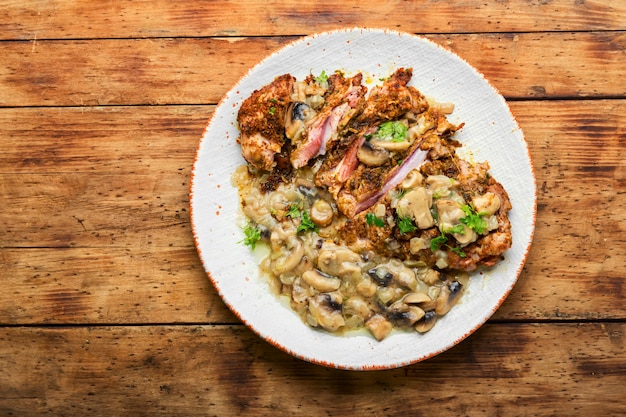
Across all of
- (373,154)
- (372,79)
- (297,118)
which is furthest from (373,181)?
(372,79)

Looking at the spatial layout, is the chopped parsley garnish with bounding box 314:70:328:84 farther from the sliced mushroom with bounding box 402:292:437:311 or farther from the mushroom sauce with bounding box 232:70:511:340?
the sliced mushroom with bounding box 402:292:437:311

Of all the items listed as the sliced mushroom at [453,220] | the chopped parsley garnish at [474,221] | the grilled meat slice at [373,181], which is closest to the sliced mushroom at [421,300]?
the sliced mushroom at [453,220]

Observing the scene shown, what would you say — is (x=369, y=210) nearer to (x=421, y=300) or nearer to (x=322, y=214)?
(x=322, y=214)

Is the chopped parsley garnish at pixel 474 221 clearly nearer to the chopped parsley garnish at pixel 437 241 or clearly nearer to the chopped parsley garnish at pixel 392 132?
the chopped parsley garnish at pixel 437 241

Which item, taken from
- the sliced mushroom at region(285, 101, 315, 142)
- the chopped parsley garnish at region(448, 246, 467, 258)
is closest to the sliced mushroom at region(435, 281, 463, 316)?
the chopped parsley garnish at region(448, 246, 467, 258)

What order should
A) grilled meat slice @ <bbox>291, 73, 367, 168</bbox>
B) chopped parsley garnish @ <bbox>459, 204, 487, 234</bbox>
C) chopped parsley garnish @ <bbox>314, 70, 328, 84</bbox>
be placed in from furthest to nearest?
chopped parsley garnish @ <bbox>314, 70, 328, 84</bbox> → grilled meat slice @ <bbox>291, 73, 367, 168</bbox> → chopped parsley garnish @ <bbox>459, 204, 487, 234</bbox>

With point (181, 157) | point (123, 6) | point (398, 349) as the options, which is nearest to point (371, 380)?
point (398, 349)
